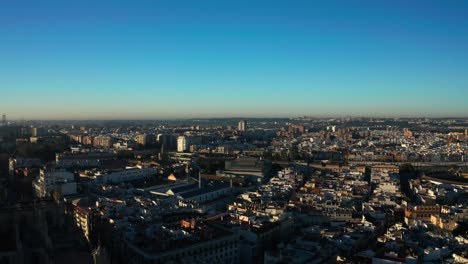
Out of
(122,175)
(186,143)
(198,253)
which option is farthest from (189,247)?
(186,143)

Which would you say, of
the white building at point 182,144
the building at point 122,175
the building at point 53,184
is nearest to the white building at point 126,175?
the building at point 122,175

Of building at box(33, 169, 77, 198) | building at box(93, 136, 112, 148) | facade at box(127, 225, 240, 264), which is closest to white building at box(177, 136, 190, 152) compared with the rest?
building at box(93, 136, 112, 148)

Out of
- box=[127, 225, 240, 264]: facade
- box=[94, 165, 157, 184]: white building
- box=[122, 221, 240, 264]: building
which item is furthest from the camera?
box=[94, 165, 157, 184]: white building

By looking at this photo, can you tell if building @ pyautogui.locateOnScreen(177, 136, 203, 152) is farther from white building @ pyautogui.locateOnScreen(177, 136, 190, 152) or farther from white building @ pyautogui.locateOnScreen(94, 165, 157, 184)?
white building @ pyautogui.locateOnScreen(94, 165, 157, 184)

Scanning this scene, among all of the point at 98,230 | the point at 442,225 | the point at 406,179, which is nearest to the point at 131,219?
the point at 98,230

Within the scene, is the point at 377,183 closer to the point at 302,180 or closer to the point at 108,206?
the point at 302,180

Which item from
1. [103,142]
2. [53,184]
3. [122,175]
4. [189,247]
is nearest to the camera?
[189,247]

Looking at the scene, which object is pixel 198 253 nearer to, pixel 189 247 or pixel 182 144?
pixel 189 247

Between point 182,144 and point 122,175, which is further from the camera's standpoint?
point 182,144
